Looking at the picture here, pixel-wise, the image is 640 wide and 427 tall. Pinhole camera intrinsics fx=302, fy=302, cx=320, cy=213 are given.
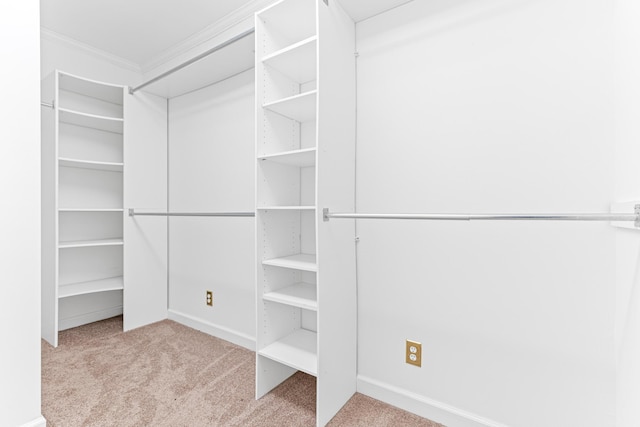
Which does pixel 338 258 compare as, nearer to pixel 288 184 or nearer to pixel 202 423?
pixel 288 184

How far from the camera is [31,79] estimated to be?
1.40 m

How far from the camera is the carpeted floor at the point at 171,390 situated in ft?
5.10

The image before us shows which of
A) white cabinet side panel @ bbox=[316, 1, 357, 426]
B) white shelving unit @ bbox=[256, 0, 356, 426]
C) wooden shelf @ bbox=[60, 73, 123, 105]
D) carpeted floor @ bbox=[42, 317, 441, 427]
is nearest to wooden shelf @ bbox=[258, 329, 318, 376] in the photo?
white shelving unit @ bbox=[256, 0, 356, 426]

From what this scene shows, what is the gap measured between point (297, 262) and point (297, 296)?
0.19m

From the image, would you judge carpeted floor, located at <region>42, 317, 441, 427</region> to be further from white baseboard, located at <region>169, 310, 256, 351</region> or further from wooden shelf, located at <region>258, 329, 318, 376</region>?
wooden shelf, located at <region>258, 329, 318, 376</region>

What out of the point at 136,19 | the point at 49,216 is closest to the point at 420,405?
the point at 49,216

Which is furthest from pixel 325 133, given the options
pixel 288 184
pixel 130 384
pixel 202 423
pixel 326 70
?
pixel 130 384

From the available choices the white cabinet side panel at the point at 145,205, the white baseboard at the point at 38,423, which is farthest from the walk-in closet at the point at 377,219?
the white cabinet side panel at the point at 145,205

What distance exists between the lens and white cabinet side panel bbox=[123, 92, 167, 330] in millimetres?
2607

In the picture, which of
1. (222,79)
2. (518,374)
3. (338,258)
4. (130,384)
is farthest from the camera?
(222,79)

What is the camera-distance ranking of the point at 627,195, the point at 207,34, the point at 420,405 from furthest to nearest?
the point at 207,34 → the point at 420,405 → the point at 627,195

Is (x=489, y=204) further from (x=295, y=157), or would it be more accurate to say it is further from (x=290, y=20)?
(x=290, y=20)

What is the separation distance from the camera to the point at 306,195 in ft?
6.59

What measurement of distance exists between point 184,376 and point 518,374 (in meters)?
1.87
